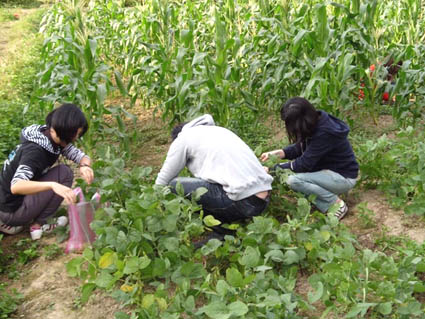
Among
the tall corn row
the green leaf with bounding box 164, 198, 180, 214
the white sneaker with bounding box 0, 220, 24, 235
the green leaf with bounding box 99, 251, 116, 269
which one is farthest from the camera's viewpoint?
the tall corn row

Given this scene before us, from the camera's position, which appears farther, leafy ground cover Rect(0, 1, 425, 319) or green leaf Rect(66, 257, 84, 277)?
green leaf Rect(66, 257, 84, 277)

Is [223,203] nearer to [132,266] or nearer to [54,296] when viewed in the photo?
[132,266]

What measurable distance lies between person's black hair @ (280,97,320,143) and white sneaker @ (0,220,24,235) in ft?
7.26

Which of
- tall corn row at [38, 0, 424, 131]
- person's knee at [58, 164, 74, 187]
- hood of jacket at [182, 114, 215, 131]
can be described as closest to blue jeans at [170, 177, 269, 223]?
hood of jacket at [182, 114, 215, 131]

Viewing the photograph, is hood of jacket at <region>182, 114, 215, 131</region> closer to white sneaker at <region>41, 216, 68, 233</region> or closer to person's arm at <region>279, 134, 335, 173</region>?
person's arm at <region>279, 134, 335, 173</region>

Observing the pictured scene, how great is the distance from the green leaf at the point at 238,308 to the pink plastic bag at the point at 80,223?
4.57 feet

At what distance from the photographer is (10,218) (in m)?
3.46

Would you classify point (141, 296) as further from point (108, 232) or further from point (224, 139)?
point (224, 139)

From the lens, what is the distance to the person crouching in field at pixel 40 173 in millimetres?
3178

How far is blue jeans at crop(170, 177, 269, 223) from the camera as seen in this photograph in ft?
10.3

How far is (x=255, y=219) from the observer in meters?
2.84

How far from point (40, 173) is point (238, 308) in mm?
1984

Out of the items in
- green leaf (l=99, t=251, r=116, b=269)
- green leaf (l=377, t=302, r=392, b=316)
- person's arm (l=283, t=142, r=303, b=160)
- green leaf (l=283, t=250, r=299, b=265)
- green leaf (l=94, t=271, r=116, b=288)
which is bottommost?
green leaf (l=377, t=302, r=392, b=316)

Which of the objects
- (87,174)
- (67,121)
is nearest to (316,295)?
(87,174)
